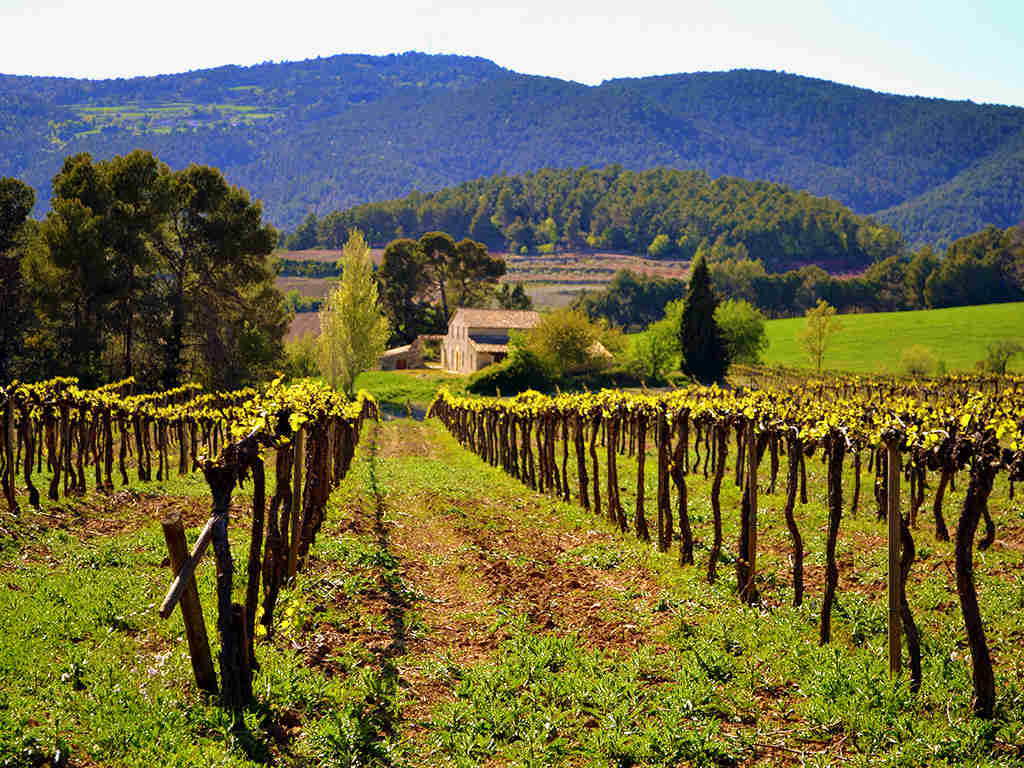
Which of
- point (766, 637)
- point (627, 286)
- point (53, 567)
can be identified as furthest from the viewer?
point (627, 286)

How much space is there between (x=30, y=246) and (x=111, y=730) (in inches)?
1991

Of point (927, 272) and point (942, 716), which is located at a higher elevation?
point (927, 272)

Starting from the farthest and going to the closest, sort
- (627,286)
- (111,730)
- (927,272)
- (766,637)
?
(627,286), (927,272), (766,637), (111,730)

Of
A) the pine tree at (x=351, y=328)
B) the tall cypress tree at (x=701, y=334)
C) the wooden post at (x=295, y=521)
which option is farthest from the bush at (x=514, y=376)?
the wooden post at (x=295, y=521)

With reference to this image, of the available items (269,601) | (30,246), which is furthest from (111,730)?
(30,246)

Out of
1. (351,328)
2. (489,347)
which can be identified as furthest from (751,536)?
(489,347)

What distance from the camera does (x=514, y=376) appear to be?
7275 cm

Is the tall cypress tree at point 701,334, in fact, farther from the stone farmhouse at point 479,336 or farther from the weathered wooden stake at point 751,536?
the weathered wooden stake at point 751,536

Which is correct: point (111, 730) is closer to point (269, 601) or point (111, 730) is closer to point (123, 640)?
point (123, 640)

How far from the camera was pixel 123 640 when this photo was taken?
838cm

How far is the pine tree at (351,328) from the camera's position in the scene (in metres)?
64.8

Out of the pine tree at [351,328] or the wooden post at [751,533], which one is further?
the pine tree at [351,328]

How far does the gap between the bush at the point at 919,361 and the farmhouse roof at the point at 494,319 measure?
38679mm

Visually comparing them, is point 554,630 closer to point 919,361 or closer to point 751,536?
point 751,536
